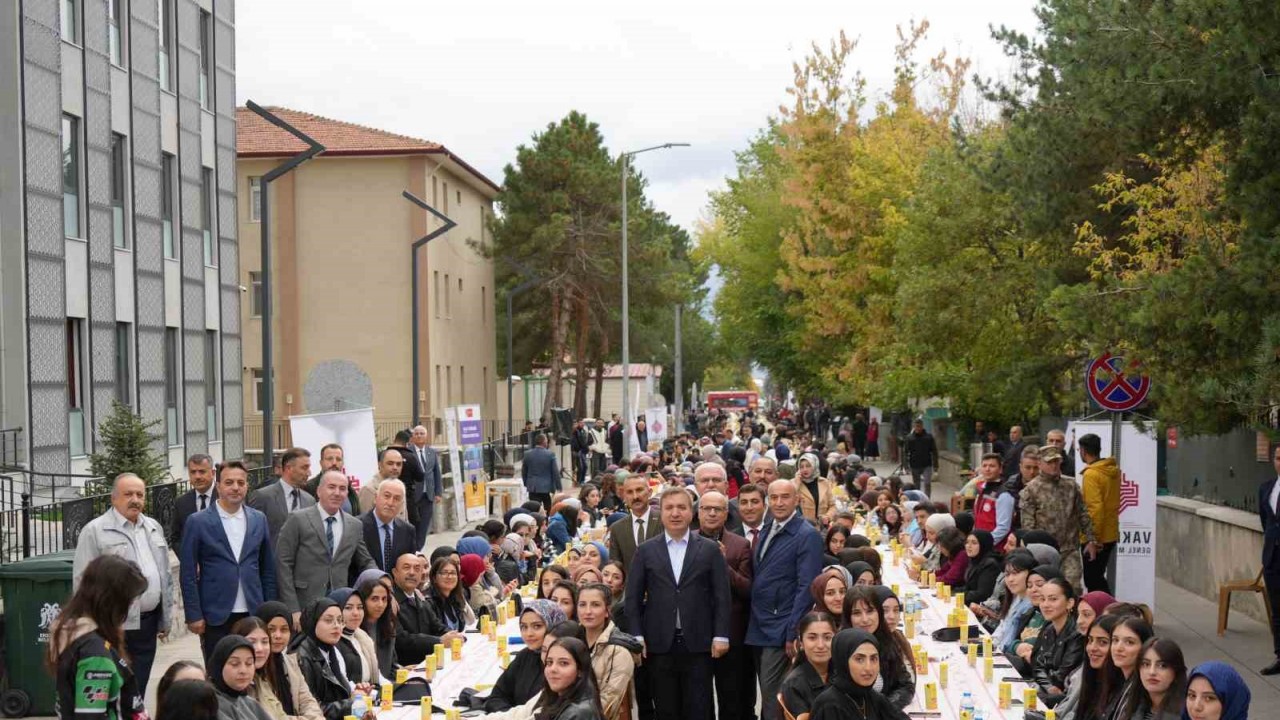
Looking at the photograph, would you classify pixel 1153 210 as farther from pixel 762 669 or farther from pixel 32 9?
pixel 32 9

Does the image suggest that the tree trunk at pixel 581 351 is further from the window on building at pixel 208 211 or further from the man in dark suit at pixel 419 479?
the man in dark suit at pixel 419 479

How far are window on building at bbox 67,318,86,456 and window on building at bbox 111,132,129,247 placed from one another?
258 cm

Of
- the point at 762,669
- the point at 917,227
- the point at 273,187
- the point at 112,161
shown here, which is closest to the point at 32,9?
the point at 112,161

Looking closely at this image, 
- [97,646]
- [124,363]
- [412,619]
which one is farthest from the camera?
[124,363]

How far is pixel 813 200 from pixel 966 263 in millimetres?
17294

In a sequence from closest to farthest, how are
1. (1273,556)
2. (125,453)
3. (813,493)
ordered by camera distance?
(1273,556) → (813,493) → (125,453)

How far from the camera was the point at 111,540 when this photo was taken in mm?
10227

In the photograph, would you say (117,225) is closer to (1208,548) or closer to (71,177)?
(71,177)

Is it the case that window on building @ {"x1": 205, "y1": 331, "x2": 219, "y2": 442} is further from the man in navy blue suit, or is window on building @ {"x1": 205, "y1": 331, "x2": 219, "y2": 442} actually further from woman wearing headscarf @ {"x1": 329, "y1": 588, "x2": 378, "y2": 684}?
woman wearing headscarf @ {"x1": 329, "y1": 588, "x2": 378, "y2": 684}

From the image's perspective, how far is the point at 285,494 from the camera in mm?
12469

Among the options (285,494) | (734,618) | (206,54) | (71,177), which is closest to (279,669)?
(734,618)

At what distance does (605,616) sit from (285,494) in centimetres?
386

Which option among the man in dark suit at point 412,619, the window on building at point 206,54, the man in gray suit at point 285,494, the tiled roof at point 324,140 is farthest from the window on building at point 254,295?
the man in dark suit at point 412,619

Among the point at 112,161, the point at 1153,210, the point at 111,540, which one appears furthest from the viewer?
the point at 112,161
